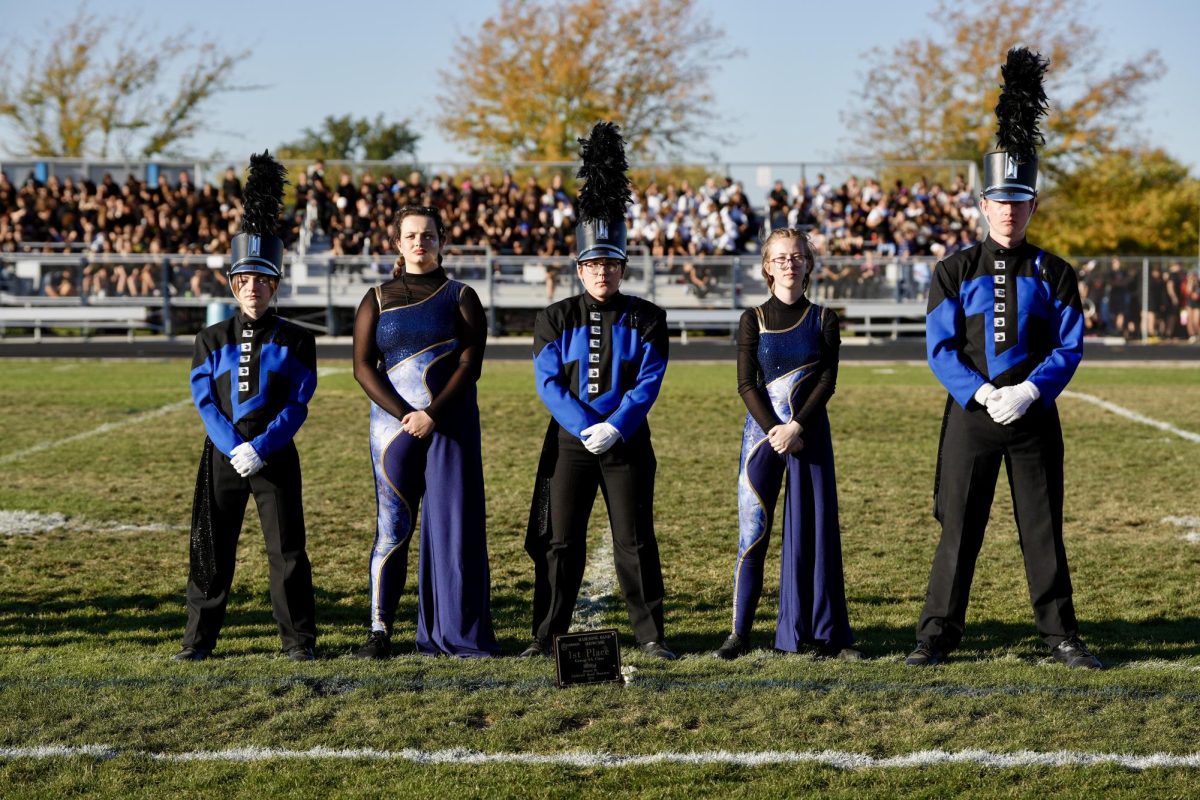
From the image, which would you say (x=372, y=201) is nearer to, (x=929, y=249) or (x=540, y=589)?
(x=929, y=249)

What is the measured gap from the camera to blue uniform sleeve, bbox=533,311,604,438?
5.46 metres

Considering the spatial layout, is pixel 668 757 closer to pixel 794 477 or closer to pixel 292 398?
pixel 794 477

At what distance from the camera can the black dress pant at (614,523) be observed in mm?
5535

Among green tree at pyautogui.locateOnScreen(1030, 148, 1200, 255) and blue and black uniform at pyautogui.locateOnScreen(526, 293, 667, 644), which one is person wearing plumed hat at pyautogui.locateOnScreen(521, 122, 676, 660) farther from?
green tree at pyautogui.locateOnScreen(1030, 148, 1200, 255)

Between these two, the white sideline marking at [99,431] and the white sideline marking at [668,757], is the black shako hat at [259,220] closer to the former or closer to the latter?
the white sideline marking at [668,757]

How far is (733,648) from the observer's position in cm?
552

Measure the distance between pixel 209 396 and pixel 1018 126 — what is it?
3251 millimetres

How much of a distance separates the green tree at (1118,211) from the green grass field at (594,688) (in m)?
33.3

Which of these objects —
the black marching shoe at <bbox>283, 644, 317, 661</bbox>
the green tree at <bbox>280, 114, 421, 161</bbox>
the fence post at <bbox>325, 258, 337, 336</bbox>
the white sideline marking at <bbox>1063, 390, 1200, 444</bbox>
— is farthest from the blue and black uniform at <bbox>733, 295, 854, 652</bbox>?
the green tree at <bbox>280, 114, 421, 161</bbox>

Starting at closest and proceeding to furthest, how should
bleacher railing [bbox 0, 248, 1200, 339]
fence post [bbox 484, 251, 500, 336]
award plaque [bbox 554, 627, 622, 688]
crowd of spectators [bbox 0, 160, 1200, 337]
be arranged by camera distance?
award plaque [bbox 554, 627, 622, 688] → bleacher railing [bbox 0, 248, 1200, 339] → fence post [bbox 484, 251, 500, 336] → crowd of spectators [bbox 0, 160, 1200, 337]

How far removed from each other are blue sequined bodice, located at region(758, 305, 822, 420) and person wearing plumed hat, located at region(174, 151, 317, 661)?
178 centimetres

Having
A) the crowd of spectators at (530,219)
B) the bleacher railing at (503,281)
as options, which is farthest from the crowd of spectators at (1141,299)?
the bleacher railing at (503,281)

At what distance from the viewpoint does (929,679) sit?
5.11 meters

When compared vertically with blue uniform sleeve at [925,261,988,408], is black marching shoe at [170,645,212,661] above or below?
below
